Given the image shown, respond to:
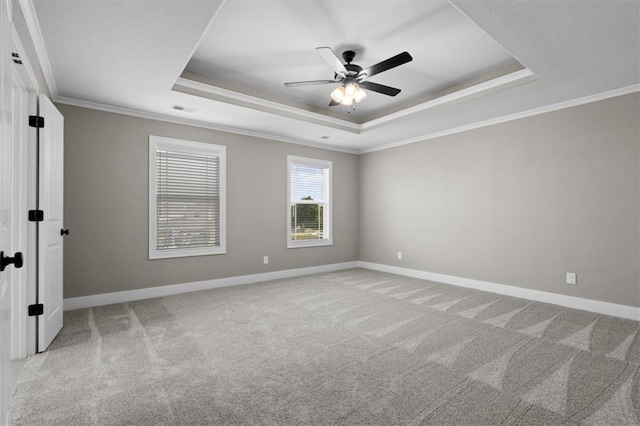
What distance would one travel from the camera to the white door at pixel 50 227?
2.68 metres

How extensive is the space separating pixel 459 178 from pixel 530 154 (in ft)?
3.34

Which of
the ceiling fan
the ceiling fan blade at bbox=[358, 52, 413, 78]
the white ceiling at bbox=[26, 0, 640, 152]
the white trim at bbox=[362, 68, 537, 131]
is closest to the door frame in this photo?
the white ceiling at bbox=[26, 0, 640, 152]

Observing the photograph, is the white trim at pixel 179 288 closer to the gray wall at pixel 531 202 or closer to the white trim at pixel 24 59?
the gray wall at pixel 531 202

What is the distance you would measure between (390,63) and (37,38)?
9.09 ft

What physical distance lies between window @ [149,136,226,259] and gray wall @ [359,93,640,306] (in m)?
3.08

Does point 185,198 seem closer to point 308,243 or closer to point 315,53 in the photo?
point 308,243

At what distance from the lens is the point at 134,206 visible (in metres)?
4.29

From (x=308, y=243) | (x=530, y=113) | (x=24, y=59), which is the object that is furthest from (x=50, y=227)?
(x=530, y=113)

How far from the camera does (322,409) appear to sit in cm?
190

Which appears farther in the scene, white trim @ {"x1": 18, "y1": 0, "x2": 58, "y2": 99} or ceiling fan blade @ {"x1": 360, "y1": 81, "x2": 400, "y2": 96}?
ceiling fan blade @ {"x1": 360, "y1": 81, "x2": 400, "y2": 96}

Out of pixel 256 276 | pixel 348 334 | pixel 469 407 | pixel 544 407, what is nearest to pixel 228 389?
pixel 348 334

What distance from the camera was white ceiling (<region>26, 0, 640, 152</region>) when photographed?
2.26 m

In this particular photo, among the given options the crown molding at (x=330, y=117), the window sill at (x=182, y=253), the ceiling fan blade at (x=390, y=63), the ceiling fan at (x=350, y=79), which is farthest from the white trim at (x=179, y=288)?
the ceiling fan blade at (x=390, y=63)

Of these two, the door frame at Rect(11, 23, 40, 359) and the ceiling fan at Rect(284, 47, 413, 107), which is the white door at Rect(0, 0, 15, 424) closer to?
the door frame at Rect(11, 23, 40, 359)
